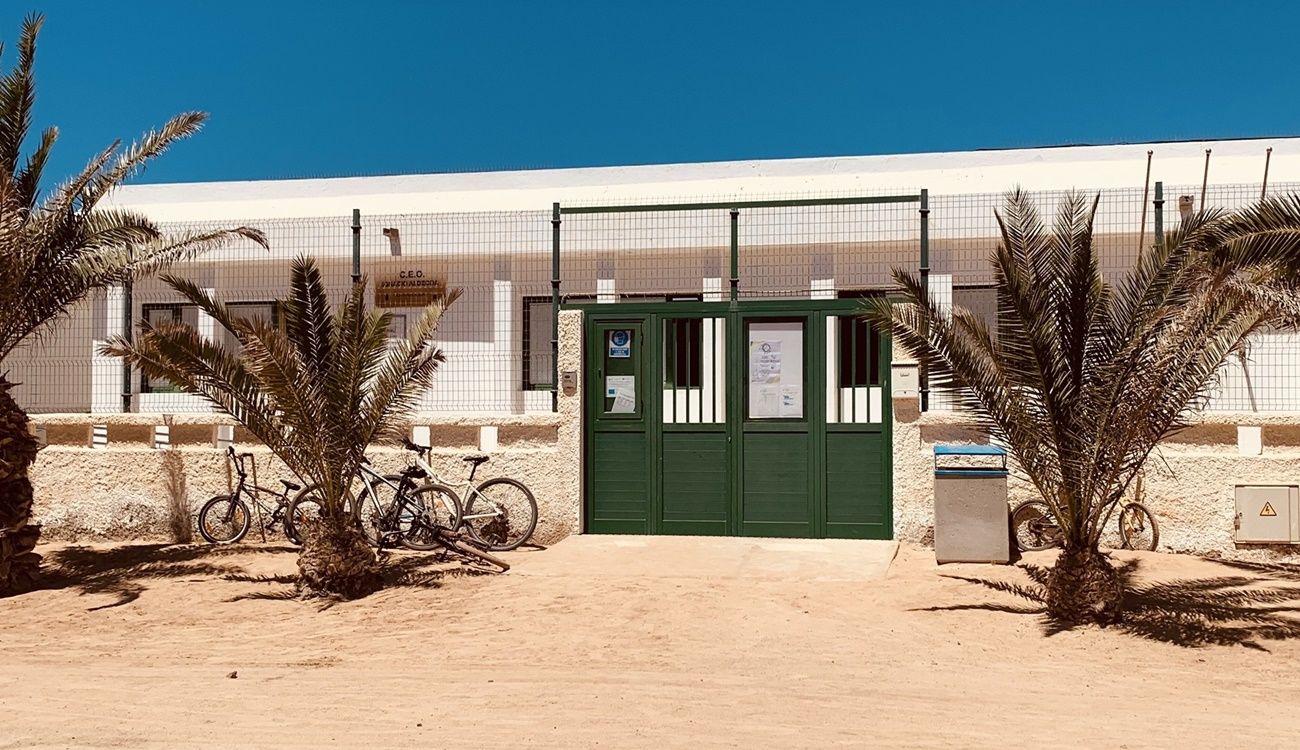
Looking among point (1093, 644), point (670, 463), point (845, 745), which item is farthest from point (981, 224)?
point (845, 745)

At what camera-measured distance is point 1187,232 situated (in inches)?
309

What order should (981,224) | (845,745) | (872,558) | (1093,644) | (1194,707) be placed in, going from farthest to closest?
(981,224) < (872,558) < (1093,644) < (1194,707) < (845,745)

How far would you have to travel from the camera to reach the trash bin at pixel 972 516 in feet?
32.1

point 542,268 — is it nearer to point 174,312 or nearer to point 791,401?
point 791,401

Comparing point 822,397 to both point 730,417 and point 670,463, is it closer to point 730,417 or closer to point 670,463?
point 730,417

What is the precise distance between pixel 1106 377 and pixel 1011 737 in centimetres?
334

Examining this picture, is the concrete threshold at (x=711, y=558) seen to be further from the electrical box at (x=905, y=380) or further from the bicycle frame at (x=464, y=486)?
the electrical box at (x=905, y=380)

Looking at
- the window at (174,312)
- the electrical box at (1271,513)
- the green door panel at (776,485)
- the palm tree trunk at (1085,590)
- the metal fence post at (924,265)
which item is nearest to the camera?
the palm tree trunk at (1085,590)

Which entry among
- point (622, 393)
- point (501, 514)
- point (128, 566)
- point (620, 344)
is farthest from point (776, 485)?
point (128, 566)

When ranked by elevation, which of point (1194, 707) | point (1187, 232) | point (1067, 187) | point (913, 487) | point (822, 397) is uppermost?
point (1067, 187)

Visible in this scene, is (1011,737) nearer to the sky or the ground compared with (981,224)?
nearer to the ground

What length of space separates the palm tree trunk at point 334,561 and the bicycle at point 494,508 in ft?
5.11

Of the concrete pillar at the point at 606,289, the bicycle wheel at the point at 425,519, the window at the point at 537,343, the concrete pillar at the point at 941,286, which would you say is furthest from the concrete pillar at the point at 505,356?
the concrete pillar at the point at 941,286

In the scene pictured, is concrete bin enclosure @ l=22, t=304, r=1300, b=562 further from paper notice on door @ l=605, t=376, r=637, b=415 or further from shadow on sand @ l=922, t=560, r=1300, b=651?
shadow on sand @ l=922, t=560, r=1300, b=651
